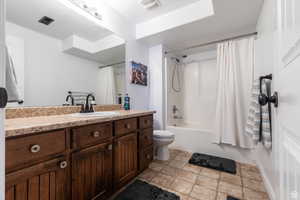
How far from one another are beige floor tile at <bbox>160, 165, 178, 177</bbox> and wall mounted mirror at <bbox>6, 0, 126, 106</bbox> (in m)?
1.22

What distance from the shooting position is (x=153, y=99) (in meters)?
2.55

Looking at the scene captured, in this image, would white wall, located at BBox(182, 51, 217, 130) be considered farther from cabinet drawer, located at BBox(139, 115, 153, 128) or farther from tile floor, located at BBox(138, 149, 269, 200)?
cabinet drawer, located at BBox(139, 115, 153, 128)

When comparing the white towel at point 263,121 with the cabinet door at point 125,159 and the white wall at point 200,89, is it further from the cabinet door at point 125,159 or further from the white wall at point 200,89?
the white wall at point 200,89

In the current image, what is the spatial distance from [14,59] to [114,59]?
107 cm

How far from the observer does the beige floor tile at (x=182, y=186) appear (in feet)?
4.52

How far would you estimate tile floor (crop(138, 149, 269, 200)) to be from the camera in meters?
1.33

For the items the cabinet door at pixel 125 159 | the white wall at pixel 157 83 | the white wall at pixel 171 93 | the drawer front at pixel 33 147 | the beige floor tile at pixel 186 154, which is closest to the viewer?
the drawer front at pixel 33 147

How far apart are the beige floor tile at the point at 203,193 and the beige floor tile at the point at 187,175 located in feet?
0.44

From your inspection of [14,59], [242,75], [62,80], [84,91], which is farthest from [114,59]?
[242,75]

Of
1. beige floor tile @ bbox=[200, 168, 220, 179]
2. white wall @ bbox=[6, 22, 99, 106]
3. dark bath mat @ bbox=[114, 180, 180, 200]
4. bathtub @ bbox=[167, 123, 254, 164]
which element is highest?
white wall @ bbox=[6, 22, 99, 106]

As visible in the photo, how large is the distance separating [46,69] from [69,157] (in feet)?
2.92

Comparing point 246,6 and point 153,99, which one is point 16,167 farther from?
point 246,6

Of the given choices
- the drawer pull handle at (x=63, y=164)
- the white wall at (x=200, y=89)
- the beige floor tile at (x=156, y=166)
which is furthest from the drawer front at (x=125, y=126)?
the white wall at (x=200, y=89)

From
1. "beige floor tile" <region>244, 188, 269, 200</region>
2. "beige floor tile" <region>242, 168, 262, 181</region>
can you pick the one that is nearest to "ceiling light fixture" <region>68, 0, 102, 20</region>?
"beige floor tile" <region>244, 188, 269, 200</region>
